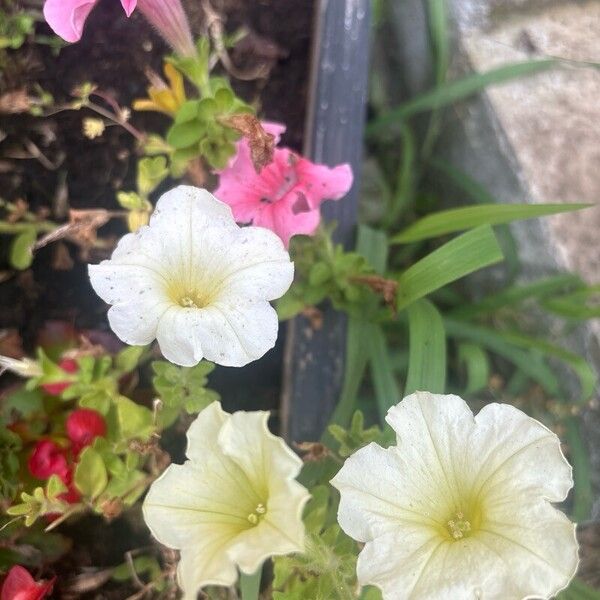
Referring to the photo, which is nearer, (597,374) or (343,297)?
(343,297)

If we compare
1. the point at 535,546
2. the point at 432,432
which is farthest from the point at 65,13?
the point at 535,546

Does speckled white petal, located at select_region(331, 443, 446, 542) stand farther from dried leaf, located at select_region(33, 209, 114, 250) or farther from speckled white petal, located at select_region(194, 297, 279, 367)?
dried leaf, located at select_region(33, 209, 114, 250)

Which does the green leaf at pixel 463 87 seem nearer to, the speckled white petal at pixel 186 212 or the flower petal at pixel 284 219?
the flower petal at pixel 284 219

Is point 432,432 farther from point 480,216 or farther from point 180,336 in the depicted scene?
point 480,216

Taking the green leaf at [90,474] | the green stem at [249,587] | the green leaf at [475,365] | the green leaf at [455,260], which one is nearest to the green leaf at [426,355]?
the green leaf at [455,260]

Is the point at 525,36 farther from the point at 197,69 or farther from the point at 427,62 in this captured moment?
the point at 197,69

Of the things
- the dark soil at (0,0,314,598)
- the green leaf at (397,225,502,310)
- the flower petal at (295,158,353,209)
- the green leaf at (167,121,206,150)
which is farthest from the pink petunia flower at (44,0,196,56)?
the green leaf at (397,225,502,310)

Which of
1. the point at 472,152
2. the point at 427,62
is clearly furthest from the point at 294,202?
the point at 427,62
